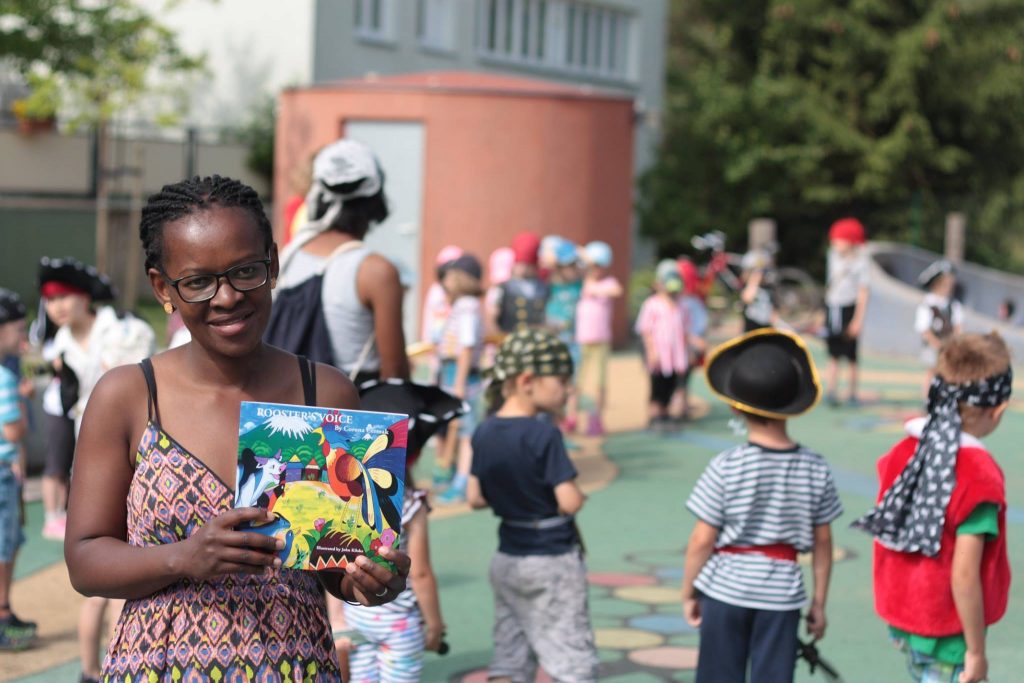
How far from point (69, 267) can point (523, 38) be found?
2527cm

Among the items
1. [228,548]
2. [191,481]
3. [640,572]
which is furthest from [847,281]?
[228,548]

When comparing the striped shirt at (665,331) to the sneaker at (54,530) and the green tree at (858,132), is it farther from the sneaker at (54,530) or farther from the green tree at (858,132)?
the green tree at (858,132)

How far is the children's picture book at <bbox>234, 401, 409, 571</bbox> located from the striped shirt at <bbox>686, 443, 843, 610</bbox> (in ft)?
7.41

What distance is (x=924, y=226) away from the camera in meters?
31.9

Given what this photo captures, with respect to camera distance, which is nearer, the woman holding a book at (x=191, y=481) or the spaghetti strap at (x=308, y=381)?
the woman holding a book at (x=191, y=481)

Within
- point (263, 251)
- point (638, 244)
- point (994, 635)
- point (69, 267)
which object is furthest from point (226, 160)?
point (263, 251)

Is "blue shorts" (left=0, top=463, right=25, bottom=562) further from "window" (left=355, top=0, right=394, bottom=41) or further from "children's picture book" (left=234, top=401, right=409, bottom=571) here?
"window" (left=355, top=0, right=394, bottom=41)

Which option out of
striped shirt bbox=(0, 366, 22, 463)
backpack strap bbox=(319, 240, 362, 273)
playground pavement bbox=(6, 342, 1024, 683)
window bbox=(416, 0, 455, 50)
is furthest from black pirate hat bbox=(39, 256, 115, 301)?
window bbox=(416, 0, 455, 50)

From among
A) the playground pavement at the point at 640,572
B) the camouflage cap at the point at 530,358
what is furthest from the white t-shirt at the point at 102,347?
the camouflage cap at the point at 530,358

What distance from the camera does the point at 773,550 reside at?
481 cm

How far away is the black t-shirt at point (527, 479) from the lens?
16.6ft

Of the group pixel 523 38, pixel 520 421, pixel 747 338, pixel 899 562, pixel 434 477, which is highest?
pixel 523 38

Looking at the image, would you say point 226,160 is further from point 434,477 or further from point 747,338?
point 747,338

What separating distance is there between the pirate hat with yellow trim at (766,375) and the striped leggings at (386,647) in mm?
1303
